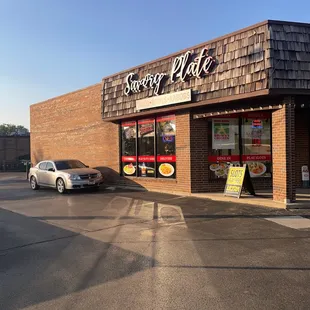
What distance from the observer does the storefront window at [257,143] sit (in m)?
12.8

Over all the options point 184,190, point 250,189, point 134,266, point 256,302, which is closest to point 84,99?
point 184,190

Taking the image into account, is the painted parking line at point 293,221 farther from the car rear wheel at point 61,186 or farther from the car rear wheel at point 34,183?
the car rear wheel at point 34,183

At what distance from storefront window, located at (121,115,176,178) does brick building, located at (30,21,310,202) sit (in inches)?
1.6

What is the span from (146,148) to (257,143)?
4461 mm

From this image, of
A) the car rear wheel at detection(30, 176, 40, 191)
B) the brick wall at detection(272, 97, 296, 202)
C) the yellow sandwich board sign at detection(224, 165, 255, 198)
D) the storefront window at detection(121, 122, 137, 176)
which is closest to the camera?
the brick wall at detection(272, 97, 296, 202)

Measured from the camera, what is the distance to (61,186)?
14.8 meters

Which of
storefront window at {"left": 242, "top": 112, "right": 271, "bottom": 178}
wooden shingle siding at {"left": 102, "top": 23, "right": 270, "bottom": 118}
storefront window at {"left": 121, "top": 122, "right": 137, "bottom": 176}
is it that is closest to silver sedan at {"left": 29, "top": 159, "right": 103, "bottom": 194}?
storefront window at {"left": 121, "top": 122, "right": 137, "bottom": 176}

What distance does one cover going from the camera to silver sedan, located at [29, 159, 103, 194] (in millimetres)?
14508

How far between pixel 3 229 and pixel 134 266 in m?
4.23

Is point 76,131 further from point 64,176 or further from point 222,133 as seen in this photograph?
point 222,133

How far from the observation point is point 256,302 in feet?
13.3

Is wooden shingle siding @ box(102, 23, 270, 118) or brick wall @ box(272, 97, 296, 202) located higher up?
wooden shingle siding @ box(102, 23, 270, 118)

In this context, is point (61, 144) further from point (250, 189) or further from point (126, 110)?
point (250, 189)

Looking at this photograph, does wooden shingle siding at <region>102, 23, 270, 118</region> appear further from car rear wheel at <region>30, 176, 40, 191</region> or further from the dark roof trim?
car rear wheel at <region>30, 176, 40, 191</region>
